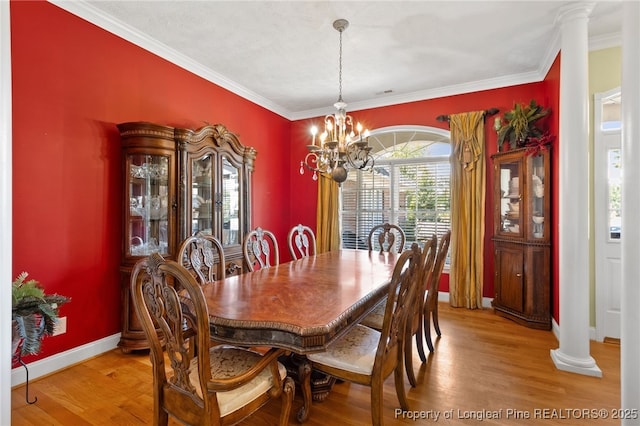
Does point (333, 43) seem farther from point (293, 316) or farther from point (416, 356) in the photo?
point (416, 356)

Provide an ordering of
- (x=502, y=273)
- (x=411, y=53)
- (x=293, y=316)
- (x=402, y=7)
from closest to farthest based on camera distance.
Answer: (x=293, y=316), (x=402, y=7), (x=411, y=53), (x=502, y=273)

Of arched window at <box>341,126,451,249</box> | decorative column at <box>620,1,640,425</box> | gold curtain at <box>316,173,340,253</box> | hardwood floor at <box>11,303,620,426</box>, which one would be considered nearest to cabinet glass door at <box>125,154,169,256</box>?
hardwood floor at <box>11,303,620,426</box>

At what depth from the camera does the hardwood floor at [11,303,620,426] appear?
1.87m

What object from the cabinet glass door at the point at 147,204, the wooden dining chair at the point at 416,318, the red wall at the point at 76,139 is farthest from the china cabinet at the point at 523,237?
the cabinet glass door at the point at 147,204

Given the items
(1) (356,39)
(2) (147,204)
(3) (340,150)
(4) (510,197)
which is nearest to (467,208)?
(4) (510,197)

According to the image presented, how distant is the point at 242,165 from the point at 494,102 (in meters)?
3.24

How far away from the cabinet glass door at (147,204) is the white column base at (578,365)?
3.44 metres

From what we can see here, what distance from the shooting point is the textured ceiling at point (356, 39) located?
249 cm

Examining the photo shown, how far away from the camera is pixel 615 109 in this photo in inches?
117

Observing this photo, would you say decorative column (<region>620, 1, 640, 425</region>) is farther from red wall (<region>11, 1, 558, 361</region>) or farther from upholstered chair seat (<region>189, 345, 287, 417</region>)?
red wall (<region>11, 1, 558, 361</region>)

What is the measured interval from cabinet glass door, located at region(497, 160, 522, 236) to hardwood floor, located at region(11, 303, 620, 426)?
1.32 m

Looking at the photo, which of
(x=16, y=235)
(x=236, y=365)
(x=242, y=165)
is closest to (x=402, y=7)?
(x=242, y=165)

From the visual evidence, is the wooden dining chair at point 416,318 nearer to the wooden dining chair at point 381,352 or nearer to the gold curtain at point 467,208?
the wooden dining chair at point 381,352

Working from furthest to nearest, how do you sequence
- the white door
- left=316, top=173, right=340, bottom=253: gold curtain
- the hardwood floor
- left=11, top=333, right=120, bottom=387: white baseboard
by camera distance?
left=316, top=173, right=340, bottom=253: gold curtain → the white door → left=11, top=333, right=120, bottom=387: white baseboard → the hardwood floor
